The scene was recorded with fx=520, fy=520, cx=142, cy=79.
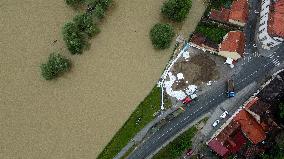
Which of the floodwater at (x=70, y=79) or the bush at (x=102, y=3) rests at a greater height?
the bush at (x=102, y=3)

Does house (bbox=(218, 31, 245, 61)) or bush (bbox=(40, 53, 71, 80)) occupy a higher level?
bush (bbox=(40, 53, 71, 80))

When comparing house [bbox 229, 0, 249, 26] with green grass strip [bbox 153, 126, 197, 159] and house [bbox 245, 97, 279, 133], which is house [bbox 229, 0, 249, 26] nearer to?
house [bbox 245, 97, 279, 133]

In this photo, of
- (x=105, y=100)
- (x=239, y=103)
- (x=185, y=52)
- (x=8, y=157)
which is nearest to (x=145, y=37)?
(x=185, y=52)

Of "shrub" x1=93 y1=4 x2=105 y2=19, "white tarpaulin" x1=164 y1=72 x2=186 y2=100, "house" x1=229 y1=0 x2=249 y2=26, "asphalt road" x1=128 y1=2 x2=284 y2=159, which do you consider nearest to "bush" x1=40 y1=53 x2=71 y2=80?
"shrub" x1=93 y1=4 x2=105 y2=19

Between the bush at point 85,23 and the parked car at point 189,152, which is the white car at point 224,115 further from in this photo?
the bush at point 85,23

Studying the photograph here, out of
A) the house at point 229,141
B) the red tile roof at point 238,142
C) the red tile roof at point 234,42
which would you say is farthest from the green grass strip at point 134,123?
the red tile roof at point 238,142
